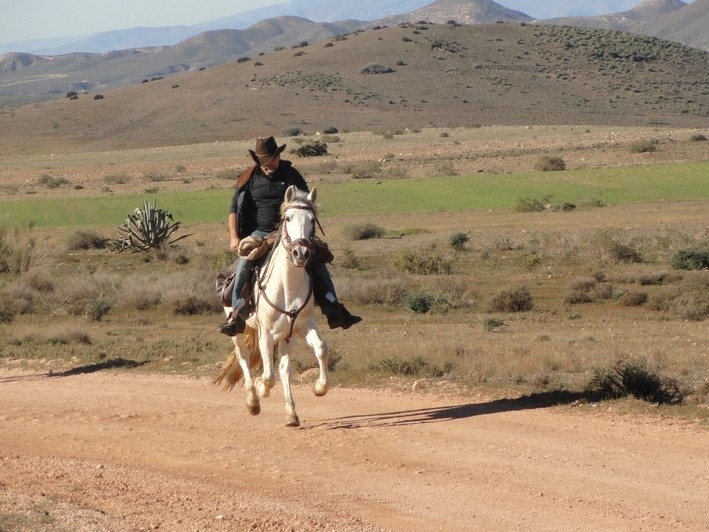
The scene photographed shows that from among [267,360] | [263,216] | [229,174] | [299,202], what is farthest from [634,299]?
[229,174]

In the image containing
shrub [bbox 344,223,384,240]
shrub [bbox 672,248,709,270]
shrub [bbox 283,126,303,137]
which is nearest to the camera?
shrub [bbox 672,248,709,270]

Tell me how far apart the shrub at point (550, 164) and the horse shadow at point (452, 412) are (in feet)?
131

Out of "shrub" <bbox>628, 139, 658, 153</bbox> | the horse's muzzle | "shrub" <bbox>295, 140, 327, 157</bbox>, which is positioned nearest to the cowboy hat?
the horse's muzzle

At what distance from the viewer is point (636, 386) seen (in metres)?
11.5

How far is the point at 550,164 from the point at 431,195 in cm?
897

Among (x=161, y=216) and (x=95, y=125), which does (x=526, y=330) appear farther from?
(x=95, y=125)

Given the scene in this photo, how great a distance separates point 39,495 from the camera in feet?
28.4

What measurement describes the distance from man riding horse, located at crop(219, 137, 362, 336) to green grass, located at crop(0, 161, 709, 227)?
1138 inches

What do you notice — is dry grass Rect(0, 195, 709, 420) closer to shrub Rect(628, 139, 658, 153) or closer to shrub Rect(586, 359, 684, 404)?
shrub Rect(586, 359, 684, 404)

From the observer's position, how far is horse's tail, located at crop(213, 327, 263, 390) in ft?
39.1

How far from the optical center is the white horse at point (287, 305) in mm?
10234

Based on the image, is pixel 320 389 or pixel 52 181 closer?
pixel 320 389

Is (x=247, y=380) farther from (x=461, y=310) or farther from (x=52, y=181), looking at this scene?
(x=52, y=181)

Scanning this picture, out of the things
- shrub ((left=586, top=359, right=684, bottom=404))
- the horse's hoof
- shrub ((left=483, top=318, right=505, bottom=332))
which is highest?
the horse's hoof
